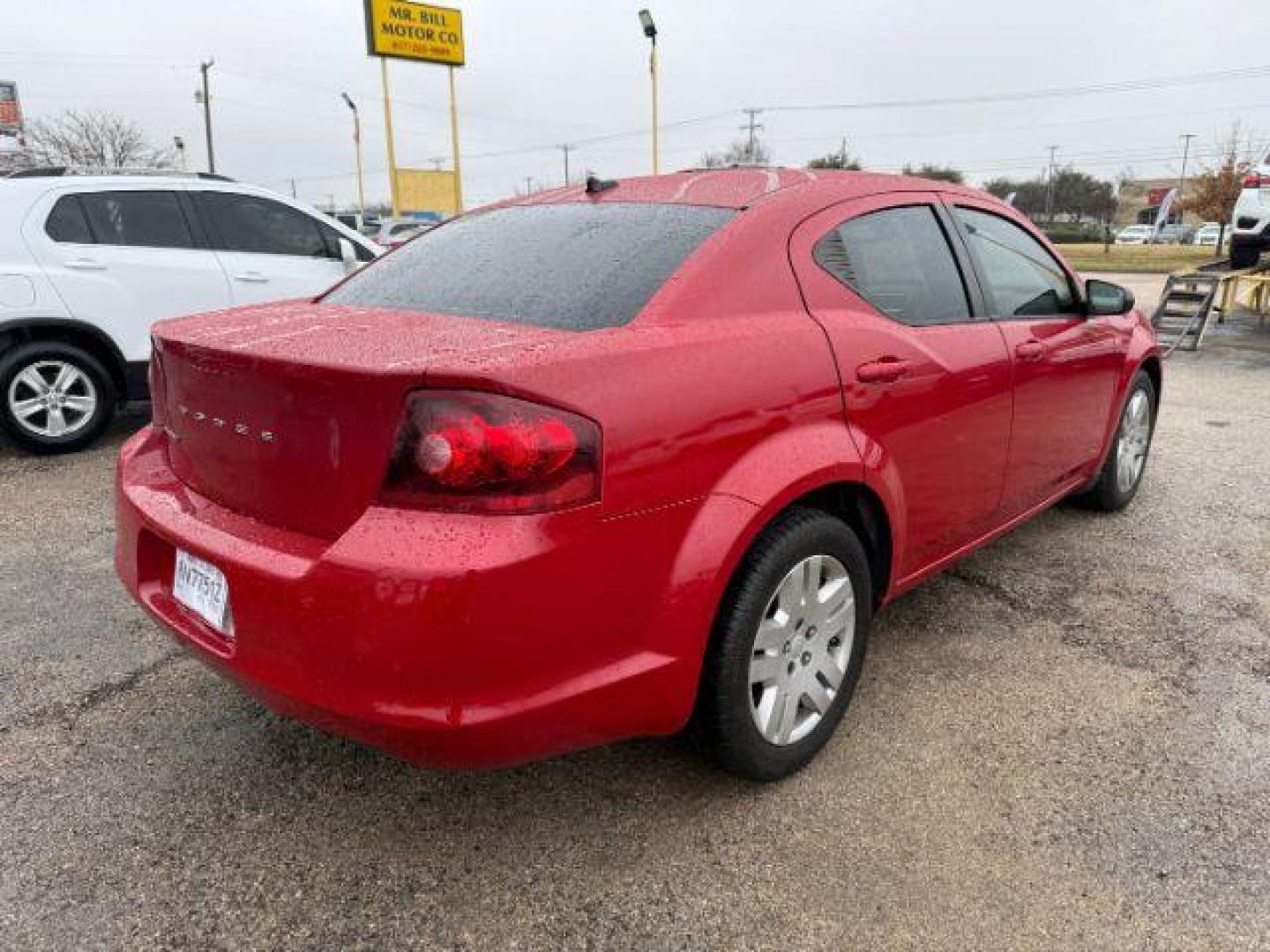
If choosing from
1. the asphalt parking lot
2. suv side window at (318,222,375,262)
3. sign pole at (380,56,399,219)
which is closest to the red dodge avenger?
the asphalt parking lot

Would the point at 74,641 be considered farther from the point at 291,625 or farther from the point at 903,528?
the point at 903,528

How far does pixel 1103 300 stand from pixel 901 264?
55.3 inches

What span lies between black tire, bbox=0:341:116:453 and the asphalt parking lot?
9.11ft

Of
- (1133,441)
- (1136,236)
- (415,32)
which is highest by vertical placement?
(415,32)

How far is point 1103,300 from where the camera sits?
367cm

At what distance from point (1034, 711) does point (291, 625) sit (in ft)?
6.95

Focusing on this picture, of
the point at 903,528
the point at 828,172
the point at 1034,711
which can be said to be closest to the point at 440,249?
the point at 828,172

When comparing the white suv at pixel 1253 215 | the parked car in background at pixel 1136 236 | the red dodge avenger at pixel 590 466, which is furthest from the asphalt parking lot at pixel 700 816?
the parked car in background at pixel 1136 236

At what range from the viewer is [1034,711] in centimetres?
271

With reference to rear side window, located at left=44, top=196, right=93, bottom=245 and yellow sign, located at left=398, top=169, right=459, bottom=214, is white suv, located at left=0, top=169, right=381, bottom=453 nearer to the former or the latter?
rear side window, located at left=44, top=196, right=93, bottom=245

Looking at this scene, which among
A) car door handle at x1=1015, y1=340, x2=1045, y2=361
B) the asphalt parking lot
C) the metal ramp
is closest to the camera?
the asphalt parking lot

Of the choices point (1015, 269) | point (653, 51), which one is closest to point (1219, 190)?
point (653, 51)

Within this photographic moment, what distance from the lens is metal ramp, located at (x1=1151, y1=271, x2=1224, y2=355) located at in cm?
1039

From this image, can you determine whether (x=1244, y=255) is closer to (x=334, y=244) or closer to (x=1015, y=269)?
(x=1015, y=269)
